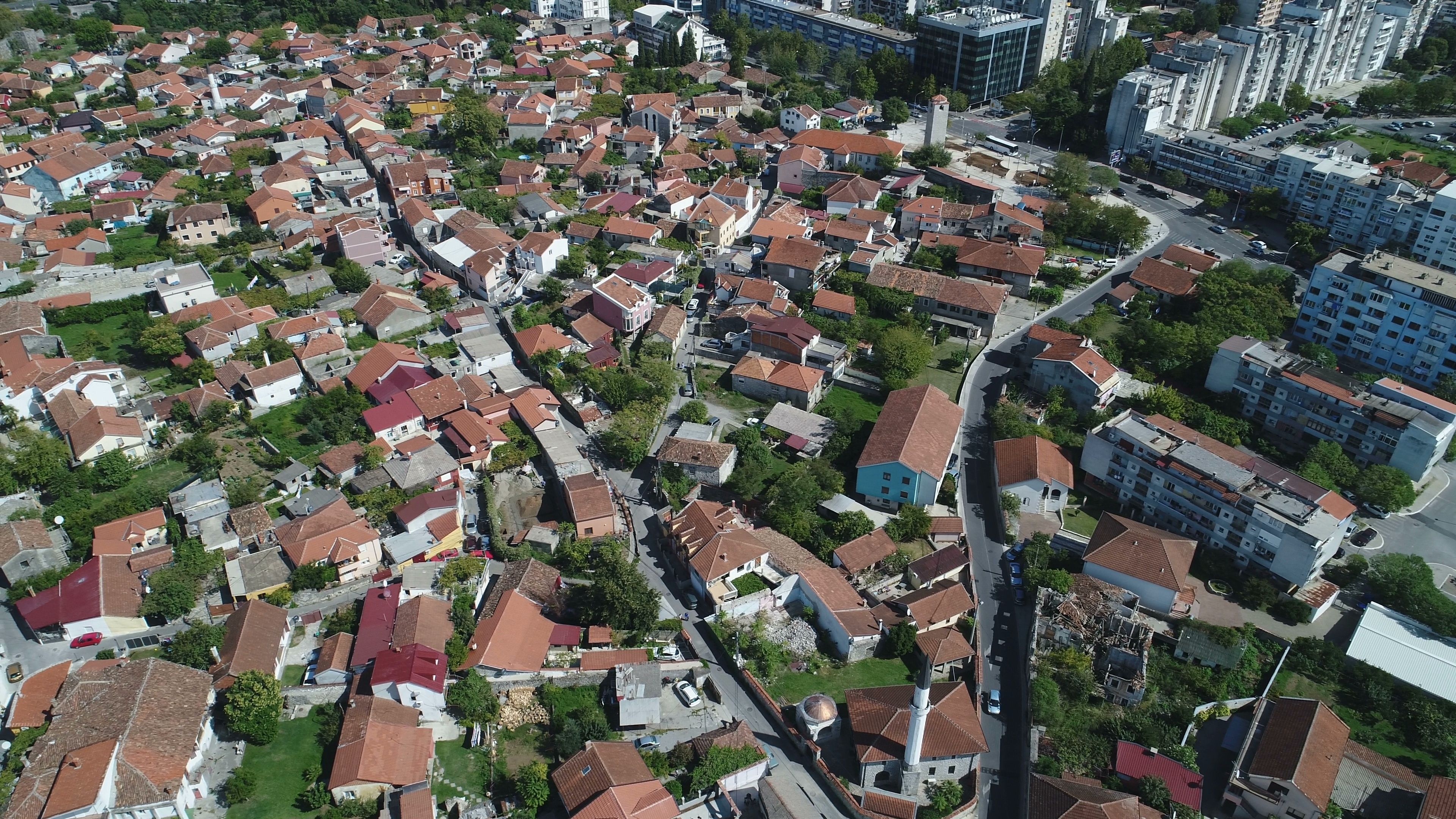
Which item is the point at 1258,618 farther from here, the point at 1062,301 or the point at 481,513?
the point at 481,513

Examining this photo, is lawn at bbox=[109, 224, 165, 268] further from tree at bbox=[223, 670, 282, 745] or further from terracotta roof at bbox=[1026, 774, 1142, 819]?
terracotta roof at bbox=[1026, 774, 1142, 819]

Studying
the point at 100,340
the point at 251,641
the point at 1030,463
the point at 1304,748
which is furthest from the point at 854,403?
the point at 100,340

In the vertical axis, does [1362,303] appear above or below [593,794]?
above

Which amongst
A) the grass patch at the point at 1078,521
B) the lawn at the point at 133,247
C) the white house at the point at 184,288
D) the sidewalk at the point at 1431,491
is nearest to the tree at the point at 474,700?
the grass patch at the point at 1078,521

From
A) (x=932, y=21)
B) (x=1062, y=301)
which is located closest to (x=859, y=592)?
(x=1062, y=301)

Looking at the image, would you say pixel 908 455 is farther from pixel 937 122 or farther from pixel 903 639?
pixel 937 122

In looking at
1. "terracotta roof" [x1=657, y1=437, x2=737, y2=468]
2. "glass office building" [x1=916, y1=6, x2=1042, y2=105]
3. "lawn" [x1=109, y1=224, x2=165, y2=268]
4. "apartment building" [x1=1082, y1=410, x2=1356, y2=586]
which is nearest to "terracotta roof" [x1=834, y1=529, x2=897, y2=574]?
"terracotta roof" [x1=657, y1=437, x2=737, y2=468]

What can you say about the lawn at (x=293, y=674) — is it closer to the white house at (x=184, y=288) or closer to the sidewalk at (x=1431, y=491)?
the white house at (x=184, y=288)
